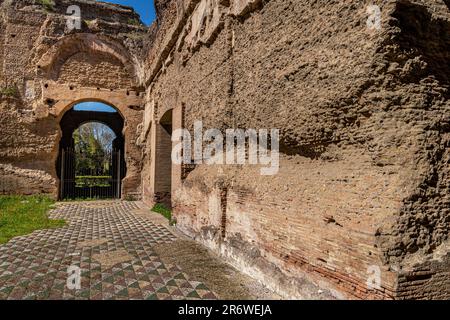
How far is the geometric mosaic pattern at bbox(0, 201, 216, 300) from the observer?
9.71 feet

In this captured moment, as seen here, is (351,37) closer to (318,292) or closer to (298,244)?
(298,244)

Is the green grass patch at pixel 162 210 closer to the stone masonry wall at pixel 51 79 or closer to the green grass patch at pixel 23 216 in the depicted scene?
the green grass patch at pixel 23 216

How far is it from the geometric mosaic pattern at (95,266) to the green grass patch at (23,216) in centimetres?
30

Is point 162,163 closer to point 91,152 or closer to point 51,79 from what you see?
point 51,79

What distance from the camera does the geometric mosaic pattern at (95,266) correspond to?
9.71ft

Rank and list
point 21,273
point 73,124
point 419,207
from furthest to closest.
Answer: point 73,124, point 21,273, point 419,207

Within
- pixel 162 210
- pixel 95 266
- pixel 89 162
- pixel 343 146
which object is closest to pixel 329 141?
pixel 343 146

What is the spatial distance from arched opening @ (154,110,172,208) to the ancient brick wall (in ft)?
15.0

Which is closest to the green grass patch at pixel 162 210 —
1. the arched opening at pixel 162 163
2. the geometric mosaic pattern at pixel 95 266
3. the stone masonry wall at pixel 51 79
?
the arched opening at pixel 162 163

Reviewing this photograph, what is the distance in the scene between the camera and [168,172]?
8273mm

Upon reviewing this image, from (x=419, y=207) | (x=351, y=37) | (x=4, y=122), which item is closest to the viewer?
(x=419, y=207)

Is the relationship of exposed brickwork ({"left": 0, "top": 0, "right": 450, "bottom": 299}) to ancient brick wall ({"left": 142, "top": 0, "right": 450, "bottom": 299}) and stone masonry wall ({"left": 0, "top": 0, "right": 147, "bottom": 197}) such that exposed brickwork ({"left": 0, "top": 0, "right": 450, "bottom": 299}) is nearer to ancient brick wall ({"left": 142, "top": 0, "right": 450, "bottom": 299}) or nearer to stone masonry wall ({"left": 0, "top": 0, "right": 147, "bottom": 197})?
ancient brick wall ({"left": 142, "top": 0, "right": 450, "bottom": 299})

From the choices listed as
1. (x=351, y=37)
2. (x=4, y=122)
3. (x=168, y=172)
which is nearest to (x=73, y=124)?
(x=4, y=122)

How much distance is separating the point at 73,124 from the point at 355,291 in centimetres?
1518
